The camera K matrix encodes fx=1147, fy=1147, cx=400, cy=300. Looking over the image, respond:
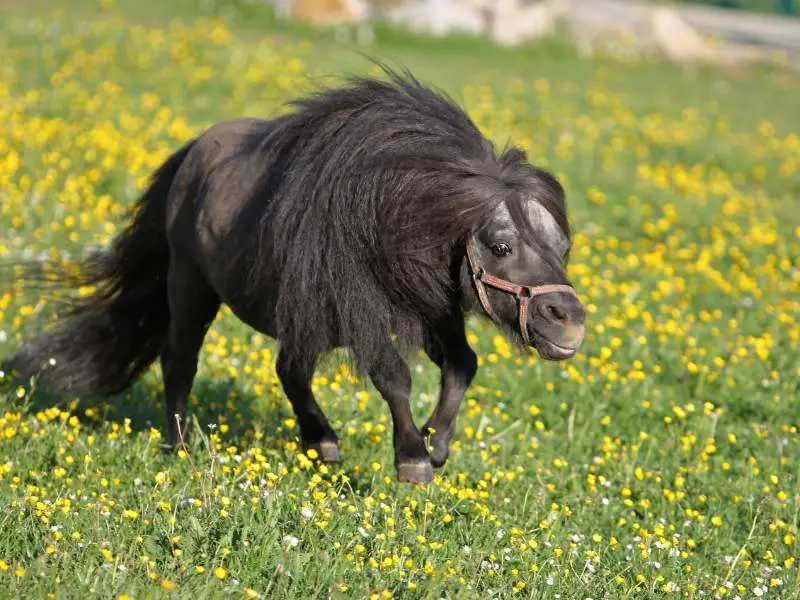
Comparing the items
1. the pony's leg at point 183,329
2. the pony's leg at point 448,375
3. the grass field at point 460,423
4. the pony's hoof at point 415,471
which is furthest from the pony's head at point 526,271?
the pony's leg at point 183,329

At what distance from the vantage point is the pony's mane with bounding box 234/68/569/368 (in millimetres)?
4605

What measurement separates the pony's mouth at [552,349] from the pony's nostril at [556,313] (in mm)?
97

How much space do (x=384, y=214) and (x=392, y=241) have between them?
118 millimetres

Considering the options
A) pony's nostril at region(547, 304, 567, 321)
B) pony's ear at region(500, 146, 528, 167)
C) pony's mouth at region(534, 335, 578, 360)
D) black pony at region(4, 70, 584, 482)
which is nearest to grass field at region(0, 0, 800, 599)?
black pony at region(4, 70, 584, 482)

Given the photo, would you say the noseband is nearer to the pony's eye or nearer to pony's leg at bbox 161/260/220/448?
the pony's eye

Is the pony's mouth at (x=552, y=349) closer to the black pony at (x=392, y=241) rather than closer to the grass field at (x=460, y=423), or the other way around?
the black pony at (x=392, y=241)

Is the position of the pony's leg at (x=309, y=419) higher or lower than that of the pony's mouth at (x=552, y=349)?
lower

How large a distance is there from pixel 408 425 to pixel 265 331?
3.26 feet

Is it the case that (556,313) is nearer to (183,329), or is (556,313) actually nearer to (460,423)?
(460,423)

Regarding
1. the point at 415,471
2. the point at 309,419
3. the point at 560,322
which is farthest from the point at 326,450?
the point at 560,322

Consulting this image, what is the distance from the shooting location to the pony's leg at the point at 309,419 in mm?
5750

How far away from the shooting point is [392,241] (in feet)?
15.2

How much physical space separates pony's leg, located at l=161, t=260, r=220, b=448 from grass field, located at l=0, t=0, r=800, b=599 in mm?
217

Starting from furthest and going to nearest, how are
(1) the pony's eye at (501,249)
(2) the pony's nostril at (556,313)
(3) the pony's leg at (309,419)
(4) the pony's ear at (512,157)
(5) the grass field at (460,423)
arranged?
(3) the pony's leg at (309,419)
(4) the pony's ear at (512,157)
(1) the pony's eye at (501,249)
(2) the pony's nostril at (556,313)
(5) the grass field at (460,423)
